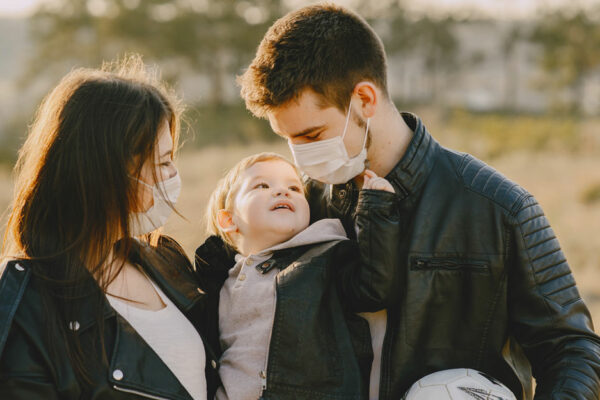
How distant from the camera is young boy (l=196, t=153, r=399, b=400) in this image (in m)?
3.03

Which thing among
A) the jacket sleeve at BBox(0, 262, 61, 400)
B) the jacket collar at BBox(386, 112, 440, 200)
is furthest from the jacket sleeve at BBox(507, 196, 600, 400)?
the jacket sleeve at BBox(0, 262, 61, 400)

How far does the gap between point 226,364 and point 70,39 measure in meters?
45.0

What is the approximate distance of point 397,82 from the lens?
65.2 meters

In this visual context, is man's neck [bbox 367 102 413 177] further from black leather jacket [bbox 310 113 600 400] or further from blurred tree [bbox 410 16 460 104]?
blurred tree [bbox 410 16 460 104]

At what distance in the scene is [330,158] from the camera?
3.35 meters

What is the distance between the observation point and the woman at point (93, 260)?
2529 mm

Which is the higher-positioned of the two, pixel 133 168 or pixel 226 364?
pixel 133 168

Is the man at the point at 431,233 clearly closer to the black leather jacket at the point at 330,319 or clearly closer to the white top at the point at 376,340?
the white top at the point at 376,340

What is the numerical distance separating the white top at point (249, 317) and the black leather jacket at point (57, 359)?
0.36 metres

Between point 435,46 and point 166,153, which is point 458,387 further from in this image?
point 435,46

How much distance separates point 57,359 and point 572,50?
48.3 meters


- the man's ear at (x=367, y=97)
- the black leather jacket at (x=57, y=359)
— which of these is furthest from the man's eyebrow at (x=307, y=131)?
the black leather jacket at (x=57, y=359)

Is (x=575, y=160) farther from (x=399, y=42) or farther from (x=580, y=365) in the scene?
(x=399, y=42)

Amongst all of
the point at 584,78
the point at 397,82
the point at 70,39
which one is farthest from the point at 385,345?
the point at 397,82
